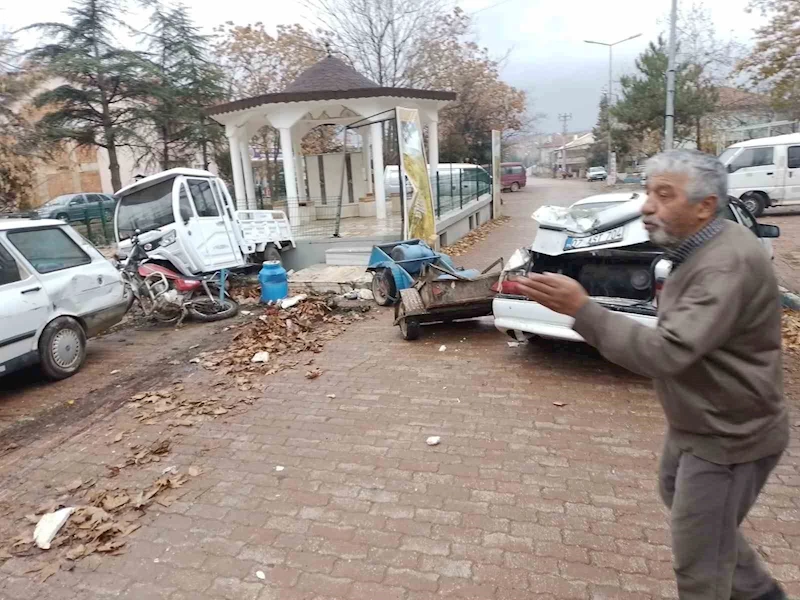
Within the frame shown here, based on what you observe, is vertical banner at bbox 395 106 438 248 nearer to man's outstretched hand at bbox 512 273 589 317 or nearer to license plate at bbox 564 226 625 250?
license plate at bbox 564 226 625 250

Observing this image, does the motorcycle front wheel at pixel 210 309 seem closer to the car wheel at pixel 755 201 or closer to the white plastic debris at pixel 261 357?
the white plastic debris at pixel 261 357

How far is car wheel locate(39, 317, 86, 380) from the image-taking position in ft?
19.0

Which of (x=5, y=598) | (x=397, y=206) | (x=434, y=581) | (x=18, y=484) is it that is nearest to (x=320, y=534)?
(x=434, y=581)

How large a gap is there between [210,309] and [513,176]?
3408 cm

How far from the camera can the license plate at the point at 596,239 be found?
485 centimetres

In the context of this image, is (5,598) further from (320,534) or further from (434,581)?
(434,581)

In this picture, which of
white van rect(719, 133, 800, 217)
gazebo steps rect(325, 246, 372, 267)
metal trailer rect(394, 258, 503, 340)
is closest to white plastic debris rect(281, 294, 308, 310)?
metal trailer rect(394, 258, 503, 340)

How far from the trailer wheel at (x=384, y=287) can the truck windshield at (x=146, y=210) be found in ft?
11.4

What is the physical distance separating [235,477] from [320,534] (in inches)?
37.6

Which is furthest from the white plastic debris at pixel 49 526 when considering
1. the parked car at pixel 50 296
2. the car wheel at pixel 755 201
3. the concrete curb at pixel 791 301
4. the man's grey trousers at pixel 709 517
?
the car wheel at pixel 755 201

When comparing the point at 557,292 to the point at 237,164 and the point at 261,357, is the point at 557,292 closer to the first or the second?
the point at 261,357

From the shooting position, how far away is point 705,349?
1.59 meters

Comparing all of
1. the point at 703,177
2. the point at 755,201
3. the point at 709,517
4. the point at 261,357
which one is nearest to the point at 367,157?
the point at 755,201

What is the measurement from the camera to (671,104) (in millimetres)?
16422
